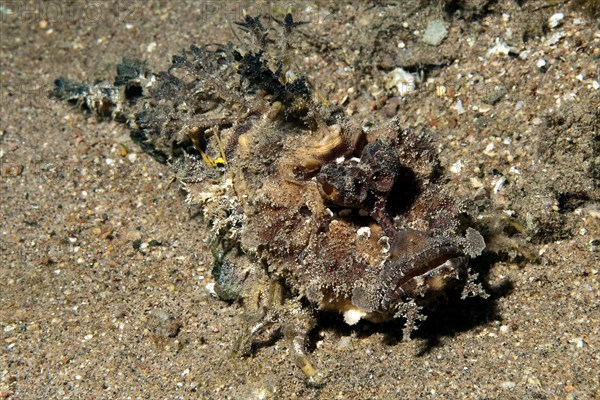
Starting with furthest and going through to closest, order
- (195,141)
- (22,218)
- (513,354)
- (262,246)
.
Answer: (22,218), (195,141), (262,246), (513,354)

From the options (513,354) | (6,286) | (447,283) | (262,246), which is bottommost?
(6,286)

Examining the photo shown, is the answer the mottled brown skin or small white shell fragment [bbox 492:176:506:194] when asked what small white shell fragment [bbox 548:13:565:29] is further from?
the mottled brown skin

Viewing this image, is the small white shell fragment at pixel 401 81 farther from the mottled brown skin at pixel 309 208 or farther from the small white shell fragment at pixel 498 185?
the mottled brown skin at pixel 309 208

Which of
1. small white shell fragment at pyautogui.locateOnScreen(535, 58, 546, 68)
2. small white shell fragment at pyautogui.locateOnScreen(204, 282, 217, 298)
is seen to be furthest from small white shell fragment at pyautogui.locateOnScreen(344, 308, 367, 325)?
small white shell fragment at pyautogui.locateOnScreen(535, 58, 546, 68)

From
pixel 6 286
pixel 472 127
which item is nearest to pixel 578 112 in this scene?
pixel 472 127

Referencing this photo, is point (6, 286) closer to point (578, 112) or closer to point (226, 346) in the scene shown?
point (226, 346)
